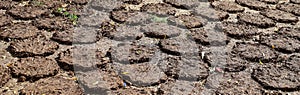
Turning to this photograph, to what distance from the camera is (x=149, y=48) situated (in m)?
2.78

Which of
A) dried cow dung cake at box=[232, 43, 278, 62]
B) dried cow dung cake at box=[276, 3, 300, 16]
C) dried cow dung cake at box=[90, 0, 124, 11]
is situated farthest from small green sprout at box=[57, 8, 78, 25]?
dried cow dung cake at box=[276, 3, 300, 16]

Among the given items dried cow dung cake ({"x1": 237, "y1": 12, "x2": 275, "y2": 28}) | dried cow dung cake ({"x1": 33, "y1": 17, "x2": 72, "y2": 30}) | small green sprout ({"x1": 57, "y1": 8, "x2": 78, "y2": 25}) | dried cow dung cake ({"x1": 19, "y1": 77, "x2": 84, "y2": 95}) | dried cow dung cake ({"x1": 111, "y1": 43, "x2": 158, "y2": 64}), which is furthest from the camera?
dried cow dung cake ({"x1": 237, "y1": 12, "x2": 275, "y2": 28})

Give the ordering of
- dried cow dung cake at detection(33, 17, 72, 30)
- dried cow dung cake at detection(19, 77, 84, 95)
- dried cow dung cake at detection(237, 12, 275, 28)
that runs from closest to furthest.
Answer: dried cow dung cake at detection(19, 77, 84, 95) < dried cow dung cake at detection(33, 17, 72, 30) < dried cow dung cake at detection(237, 12, 275, 28)

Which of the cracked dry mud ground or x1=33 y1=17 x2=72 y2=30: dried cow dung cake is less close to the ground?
x1=33 y1=17 x2=72 y2=30: dried cow dung cake

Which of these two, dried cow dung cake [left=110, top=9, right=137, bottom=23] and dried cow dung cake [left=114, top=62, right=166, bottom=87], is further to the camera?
dried cow dung cake [left=110, top=9, right=137, bottom=23]

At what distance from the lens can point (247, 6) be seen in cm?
374

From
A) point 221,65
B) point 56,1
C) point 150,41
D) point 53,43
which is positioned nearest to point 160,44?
point 150,41

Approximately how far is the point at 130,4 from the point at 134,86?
146 centimetres

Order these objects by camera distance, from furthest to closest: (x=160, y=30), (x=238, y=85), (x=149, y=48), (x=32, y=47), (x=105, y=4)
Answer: (x=105, y=4) < (x=160, y=30) < (x=149, y=48) < (x=32, y=47) < (x=238, y=85)

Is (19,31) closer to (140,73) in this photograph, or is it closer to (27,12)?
(27,12)

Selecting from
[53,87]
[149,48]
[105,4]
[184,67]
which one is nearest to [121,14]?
[105,4]

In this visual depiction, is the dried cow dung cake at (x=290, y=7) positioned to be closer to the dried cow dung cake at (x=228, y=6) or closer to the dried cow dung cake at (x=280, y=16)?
the dried cow dung cake at (x=280, y=16)

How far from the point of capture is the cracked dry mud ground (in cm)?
232

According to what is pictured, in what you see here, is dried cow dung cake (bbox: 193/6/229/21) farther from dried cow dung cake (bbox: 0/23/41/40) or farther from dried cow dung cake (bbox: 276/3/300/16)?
dried cow dung cake (bbox: 0/23/41/40)
